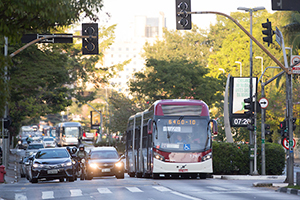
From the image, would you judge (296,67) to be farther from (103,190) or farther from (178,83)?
(178,83)

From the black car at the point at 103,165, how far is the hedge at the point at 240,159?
6511mm

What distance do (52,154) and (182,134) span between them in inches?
252

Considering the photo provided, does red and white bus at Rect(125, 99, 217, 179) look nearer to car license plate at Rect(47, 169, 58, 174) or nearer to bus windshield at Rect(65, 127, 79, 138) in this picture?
car license plate at Rect(47, 169, 58, 174)

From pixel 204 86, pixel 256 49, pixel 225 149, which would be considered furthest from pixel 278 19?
pixel 256 49

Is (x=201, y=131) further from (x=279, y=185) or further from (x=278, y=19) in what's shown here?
(x=278, y=19)

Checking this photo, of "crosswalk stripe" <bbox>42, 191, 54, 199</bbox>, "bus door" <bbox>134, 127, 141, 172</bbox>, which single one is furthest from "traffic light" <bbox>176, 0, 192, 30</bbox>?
"bus door" <bbox>134, 127, 141, 172</bbox>

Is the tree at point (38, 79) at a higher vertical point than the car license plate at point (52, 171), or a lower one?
higher

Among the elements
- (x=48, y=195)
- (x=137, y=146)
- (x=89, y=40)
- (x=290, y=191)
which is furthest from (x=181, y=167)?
(x=48, y=195)

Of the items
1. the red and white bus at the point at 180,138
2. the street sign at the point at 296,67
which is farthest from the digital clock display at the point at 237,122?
the street sign at the point at 296,67

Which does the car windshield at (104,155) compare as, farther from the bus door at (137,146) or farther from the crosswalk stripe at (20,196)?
the crosswalk stripe at (20,196)

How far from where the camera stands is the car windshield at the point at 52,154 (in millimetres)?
26359

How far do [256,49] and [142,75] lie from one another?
1038 inches

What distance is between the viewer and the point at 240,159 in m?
32.3

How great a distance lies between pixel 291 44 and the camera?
153ft
